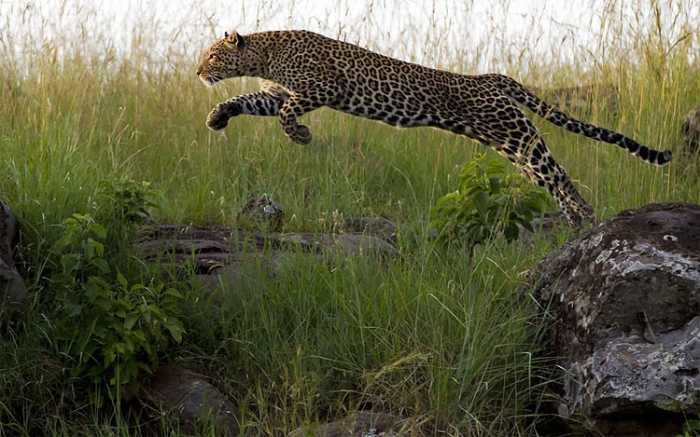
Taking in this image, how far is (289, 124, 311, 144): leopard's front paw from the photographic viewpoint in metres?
8.56

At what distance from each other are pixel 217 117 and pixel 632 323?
4.64 m

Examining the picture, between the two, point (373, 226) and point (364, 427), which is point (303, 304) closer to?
point (364, 427)

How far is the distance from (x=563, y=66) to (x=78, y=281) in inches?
238

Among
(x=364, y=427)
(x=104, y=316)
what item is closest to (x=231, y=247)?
(x=104, y=316)

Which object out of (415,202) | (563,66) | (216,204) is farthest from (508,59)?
(216,204)

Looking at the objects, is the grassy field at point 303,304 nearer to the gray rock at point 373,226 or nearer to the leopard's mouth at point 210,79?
the gray rock at point 373,226

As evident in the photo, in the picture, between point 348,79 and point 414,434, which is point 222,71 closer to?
point 348,79

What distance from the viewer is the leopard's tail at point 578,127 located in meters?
8.29

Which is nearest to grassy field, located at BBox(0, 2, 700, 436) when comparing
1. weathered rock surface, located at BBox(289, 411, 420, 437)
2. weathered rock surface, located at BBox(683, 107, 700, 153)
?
weathered rock surface, located at BBox(289, 411, 420, 437)

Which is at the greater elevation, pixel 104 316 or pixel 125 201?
pixel 125 201

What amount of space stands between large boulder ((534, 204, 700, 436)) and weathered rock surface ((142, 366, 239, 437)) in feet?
4.48

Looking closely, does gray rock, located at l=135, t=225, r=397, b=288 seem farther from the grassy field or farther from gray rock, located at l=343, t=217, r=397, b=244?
gray rock, located at l=343, t=217, r=397, b=244

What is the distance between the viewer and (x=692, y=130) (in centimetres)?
899

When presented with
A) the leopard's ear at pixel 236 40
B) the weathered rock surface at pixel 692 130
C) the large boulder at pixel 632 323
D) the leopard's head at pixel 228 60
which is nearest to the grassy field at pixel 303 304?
the large boulder at pixel 632 323
